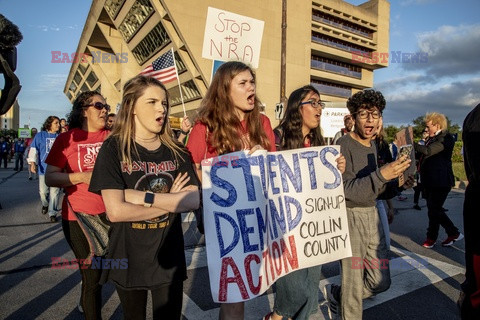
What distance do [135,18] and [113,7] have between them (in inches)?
219

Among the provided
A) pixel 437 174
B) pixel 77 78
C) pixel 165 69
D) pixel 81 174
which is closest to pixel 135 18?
pixel 165 69

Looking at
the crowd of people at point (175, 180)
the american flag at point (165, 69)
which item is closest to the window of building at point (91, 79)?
the american flag at point (165, 69)

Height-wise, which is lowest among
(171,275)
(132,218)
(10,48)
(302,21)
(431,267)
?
(431,267)

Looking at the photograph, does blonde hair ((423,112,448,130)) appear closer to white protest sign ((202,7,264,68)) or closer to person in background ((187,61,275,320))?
white protest sign ((202,7,264,68))

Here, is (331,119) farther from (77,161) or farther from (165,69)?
(77,161)

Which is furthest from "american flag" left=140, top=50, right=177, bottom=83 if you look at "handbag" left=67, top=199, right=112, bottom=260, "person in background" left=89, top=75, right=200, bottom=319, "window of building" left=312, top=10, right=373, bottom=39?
"window of building" left=312, top=10, right=373, bottom=39

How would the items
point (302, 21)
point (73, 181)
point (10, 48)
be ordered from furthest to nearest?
1. point (302, 21)
2. point (73, 181)
3. point (10, 48)

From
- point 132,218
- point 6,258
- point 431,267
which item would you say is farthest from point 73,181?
point 431,267

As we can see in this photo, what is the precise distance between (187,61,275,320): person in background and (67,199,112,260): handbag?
957 millimetres

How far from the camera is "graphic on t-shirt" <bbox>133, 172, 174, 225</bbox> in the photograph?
6.52 feet

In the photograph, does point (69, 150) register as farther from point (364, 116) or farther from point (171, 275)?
point (364, 116)

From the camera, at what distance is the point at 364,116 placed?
9.07 ft

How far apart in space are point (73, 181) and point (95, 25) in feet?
152

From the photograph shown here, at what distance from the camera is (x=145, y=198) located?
1.91m
